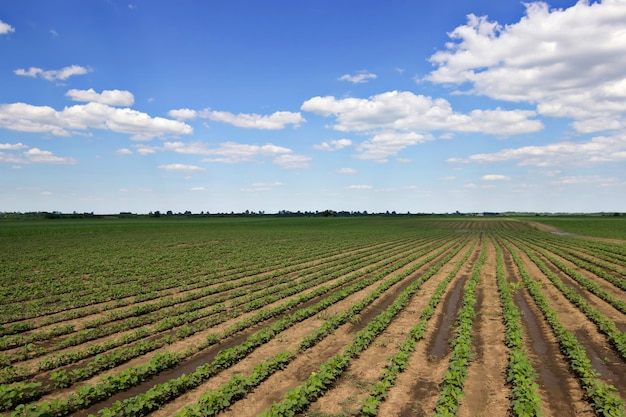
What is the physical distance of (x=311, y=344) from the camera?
506 inches

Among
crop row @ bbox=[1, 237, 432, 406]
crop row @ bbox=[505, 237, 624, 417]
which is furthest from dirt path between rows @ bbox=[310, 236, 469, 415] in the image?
crop row @ bbox=[1, 237, 432, 406]

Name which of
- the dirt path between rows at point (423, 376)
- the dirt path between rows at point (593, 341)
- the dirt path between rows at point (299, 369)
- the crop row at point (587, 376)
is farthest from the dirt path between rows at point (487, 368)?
the dirt path between rows at point (299, 369)

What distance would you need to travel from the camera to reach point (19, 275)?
26328 mm

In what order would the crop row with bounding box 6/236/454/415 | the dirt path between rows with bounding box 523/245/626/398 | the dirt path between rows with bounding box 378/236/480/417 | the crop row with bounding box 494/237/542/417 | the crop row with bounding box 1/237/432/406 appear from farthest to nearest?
the dirt path between rows with bounding box 523/245/626/398, the crop row with bounding box 1/237/432/406, the dirt path between rows with bounding box 378/236/480/417, the crop row with bounding box 6/236/454/415, the crop row with bounding box 494/237/542/417

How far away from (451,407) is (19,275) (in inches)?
1127

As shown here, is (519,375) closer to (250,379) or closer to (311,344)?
(311,344)

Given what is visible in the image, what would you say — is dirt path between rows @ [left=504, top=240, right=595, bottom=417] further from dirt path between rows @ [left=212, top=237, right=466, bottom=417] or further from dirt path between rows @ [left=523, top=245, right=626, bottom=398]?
dirt path between rows @ [left=212, top=237, right=466, bottom=417]

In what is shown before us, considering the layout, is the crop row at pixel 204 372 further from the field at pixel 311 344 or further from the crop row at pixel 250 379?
the crop row at pixel 250 379

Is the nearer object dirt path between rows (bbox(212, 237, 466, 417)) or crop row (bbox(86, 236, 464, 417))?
crop row (bbox(86, 236, 464, 417))

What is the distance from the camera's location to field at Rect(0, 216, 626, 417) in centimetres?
887

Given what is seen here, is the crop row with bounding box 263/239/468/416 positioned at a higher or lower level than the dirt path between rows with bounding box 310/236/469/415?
higher

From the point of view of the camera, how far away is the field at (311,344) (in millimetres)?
8867

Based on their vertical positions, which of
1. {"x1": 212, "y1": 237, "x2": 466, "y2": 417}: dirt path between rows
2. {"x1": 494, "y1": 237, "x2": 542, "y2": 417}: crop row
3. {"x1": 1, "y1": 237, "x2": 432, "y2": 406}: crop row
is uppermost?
{"x1": 494, "y1": 237, "x2": 542, "y2": 417}: crop row

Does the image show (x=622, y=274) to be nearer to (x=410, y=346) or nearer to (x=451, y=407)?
(x=410, y=346)
